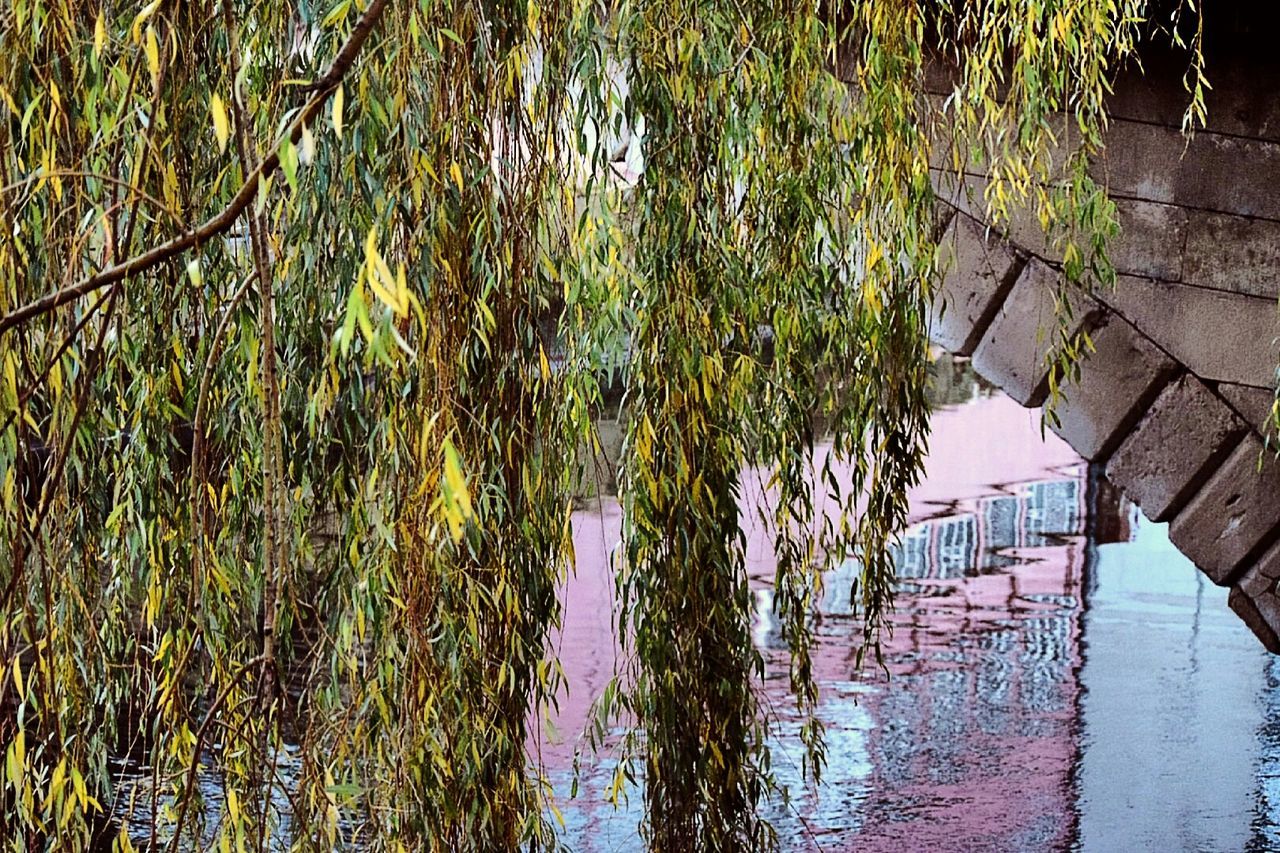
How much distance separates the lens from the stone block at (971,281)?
476cm

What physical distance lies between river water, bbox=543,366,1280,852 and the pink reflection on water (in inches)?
0.5

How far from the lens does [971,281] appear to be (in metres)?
4.85

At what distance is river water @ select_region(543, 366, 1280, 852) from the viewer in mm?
5629

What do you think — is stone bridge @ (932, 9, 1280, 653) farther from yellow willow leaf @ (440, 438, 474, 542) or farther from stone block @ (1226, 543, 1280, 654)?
yellow willow leaf @ (440, 438, 474, 542)

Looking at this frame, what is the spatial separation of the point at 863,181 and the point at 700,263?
0.64 m

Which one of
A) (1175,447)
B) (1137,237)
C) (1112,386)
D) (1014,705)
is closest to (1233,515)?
(1175,447)

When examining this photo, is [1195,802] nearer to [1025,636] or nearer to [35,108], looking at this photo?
[1025,636]

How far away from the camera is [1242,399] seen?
14.3 ft

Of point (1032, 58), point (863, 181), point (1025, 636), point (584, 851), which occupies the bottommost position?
point (584, 851)

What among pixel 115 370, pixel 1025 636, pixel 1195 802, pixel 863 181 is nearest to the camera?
pixel 115 370

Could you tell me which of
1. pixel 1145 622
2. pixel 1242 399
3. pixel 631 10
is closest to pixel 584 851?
pixel 1242 399

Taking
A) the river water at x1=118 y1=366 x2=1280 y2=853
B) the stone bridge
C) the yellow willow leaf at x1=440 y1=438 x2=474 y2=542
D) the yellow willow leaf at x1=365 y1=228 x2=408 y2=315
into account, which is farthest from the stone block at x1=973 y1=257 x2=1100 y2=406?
the yellow willow leaf at x1=365 y1=228 x2=408 y2=315

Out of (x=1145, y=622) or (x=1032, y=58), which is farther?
(x=1145, y=622)

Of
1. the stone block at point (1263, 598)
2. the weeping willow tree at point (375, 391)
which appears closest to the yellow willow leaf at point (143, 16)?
the weeping willow tree at point (375, 391)
